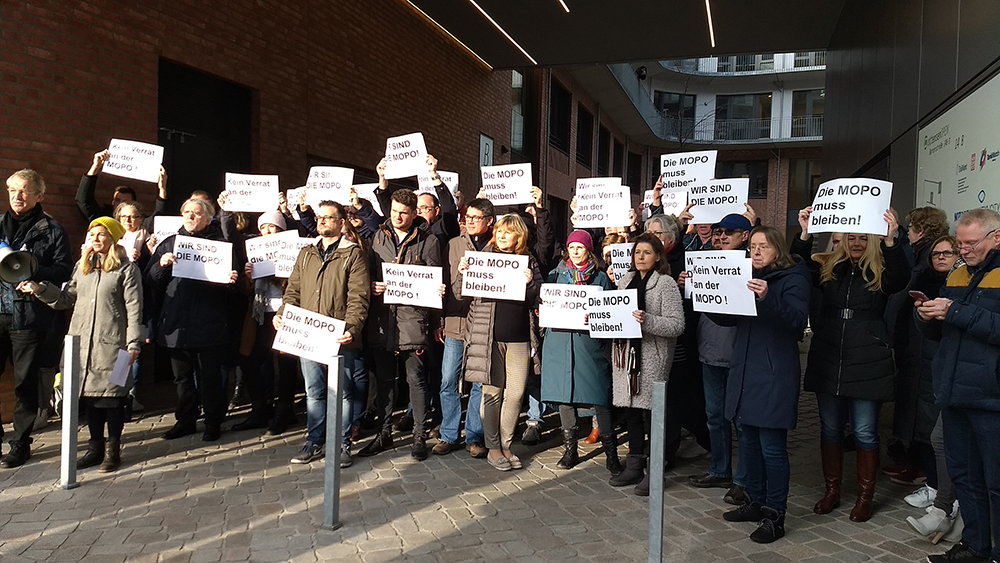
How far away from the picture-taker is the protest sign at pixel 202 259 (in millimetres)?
6281

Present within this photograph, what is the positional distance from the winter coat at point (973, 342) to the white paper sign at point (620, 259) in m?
2.56

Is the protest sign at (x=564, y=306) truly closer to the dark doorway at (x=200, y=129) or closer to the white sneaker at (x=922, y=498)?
the white sneaker at (x=922, y=498)

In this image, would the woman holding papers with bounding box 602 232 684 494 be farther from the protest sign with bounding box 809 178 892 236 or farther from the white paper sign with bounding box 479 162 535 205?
the white paper sign with bounding box 479 162 535 205

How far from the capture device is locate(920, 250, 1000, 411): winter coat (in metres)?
3.79

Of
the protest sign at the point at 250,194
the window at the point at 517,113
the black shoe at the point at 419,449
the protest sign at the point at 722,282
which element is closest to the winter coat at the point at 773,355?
the protest sign at the point at 722,282

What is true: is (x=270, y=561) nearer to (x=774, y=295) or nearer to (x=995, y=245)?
(x=774, y=295)

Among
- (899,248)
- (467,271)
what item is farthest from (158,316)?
(899,248)

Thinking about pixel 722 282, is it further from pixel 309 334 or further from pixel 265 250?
pixel 265 250

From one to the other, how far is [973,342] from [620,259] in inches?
111

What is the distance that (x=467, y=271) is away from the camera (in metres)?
5.79

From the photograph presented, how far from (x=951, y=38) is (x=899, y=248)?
3.54m

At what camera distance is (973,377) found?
391 centimetres

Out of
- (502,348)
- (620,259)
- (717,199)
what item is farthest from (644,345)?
(717,199)

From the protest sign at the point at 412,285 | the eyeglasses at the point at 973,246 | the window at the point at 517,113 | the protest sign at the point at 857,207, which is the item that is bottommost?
the protest sign at the point at 412,285
